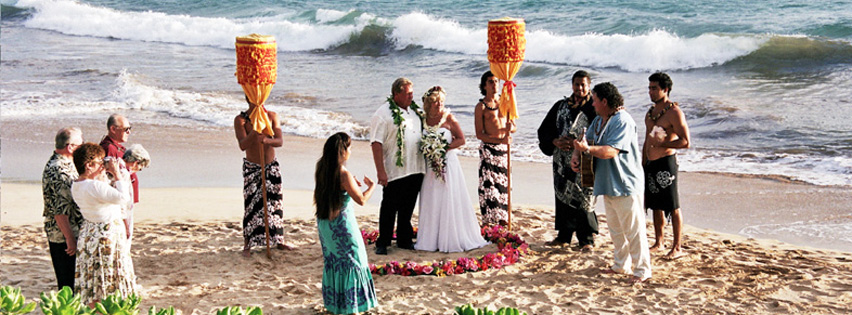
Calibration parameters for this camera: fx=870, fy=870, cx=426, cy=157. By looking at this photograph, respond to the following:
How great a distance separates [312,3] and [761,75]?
2309 cm

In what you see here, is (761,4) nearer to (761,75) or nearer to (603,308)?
(761,75)

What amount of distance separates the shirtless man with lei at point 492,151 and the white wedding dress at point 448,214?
0.56 meters

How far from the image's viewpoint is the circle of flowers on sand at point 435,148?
8047mm

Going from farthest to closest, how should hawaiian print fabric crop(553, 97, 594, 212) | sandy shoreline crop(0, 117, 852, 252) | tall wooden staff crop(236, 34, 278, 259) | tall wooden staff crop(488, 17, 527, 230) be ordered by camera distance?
sandy shoreline crop(0, 117, 852, 252) → tall wooden staff crop(488, 17, 527, 230) → hawaiian print fabric crop(553, 97, 594, 212) → tall wooden staff crop(236, 34, 278, 259)

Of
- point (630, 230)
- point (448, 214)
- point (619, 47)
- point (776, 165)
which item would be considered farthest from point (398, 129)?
point (619, 47)

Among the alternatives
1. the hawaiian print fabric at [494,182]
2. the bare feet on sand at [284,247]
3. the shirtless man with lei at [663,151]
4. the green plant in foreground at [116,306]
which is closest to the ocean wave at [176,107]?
the hawaiian print fabric at [494,182]

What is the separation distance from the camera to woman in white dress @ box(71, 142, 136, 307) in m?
6.18

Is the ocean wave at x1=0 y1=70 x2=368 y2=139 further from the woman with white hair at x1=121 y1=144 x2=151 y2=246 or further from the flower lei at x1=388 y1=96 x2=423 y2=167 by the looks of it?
the woman with white hair at x1=121 y1=144 x2=151 y2=246

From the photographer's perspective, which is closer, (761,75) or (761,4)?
(761,75)

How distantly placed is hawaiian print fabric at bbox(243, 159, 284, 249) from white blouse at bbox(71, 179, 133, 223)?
1.90 metres

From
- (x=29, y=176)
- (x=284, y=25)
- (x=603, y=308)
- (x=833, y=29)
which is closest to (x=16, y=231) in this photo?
(x=29, y=176)

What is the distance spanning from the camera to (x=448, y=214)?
828 cm

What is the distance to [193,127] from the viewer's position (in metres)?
16.2

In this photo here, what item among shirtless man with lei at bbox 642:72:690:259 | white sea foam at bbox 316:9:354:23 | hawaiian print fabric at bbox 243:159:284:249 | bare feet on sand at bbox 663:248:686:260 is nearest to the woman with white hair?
hawaiian print fabric at bbox 243:159:284:249
